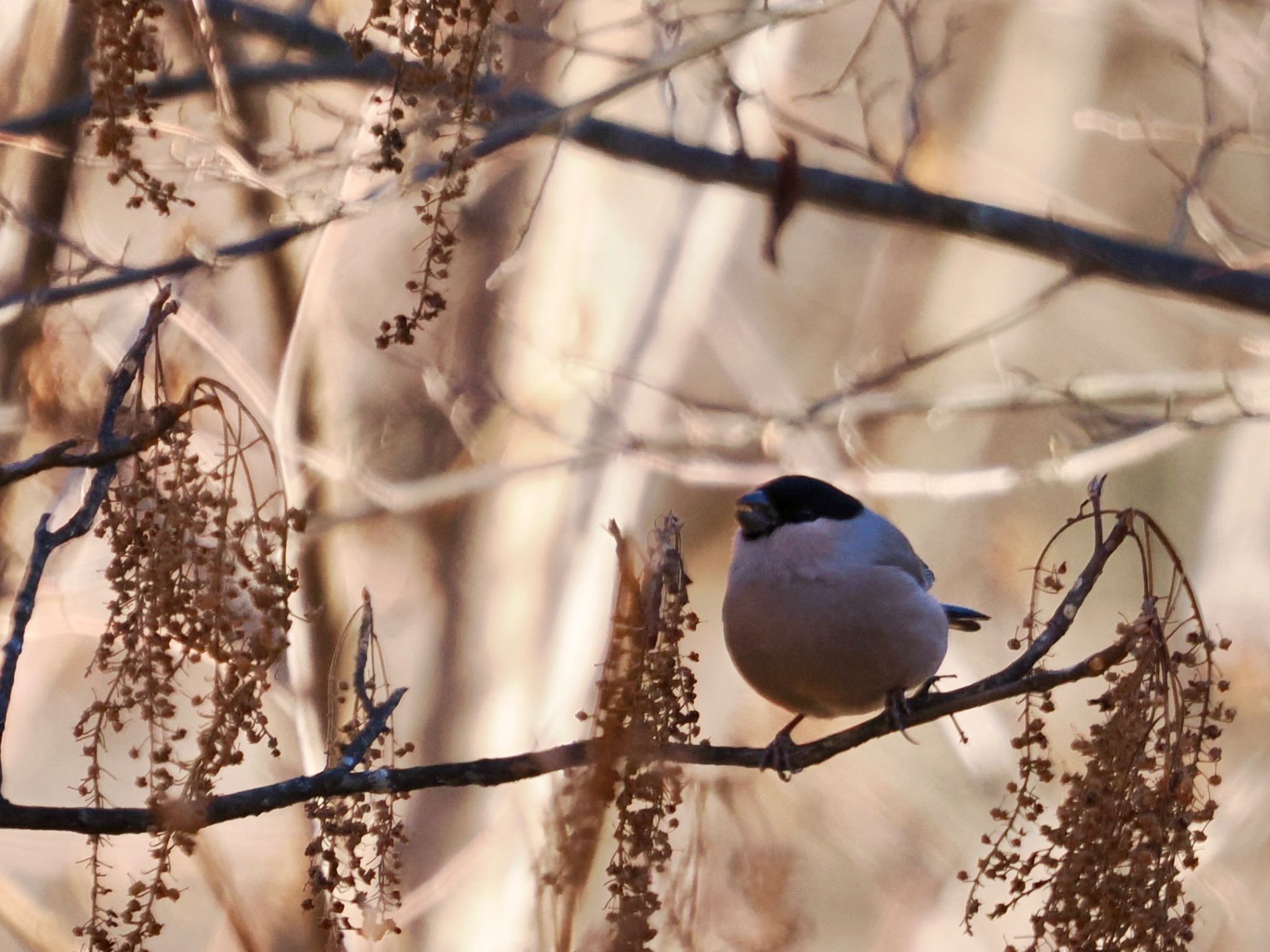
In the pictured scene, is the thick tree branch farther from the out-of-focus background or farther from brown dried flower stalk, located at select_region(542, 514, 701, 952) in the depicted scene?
the out-of-focus background

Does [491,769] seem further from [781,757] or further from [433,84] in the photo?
[433,84]

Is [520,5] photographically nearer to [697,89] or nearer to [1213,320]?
[697,89]

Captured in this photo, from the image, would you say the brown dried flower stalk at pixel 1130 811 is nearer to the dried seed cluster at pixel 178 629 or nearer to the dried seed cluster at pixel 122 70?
the dried seed cluster at pixel 178 629

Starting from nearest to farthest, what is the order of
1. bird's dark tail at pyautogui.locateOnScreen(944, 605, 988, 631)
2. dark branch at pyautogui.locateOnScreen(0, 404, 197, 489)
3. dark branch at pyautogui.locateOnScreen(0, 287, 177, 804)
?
dark branch at pyautogui.locateOnScreen(0, 404, 197, 489), dark branch at pyautogui.locateOnScreen(0, 287, 177, 804), bird's dark tail at pyautogui.locateOnScreen(944, 605, 988, 631)

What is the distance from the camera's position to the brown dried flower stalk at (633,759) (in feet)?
3.03

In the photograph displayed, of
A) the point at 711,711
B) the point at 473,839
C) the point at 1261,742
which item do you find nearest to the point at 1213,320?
the point at 1261,742

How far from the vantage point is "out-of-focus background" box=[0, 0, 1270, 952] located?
113 inches

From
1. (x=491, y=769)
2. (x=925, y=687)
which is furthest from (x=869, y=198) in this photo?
(x=491, y=769)

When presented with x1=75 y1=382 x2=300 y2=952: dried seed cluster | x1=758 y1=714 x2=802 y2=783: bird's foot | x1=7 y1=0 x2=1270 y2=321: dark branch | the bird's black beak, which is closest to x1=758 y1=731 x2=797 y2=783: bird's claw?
x1=758 y1=714 x2=802 y2=783: bird's foot

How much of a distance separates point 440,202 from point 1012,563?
9.56 feet

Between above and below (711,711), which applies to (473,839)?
below

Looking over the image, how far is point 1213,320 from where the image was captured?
13.0 feet

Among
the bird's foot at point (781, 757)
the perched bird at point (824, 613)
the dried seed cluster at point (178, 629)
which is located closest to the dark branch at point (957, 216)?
the perched bird at point (824, 613)

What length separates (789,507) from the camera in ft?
6.93
